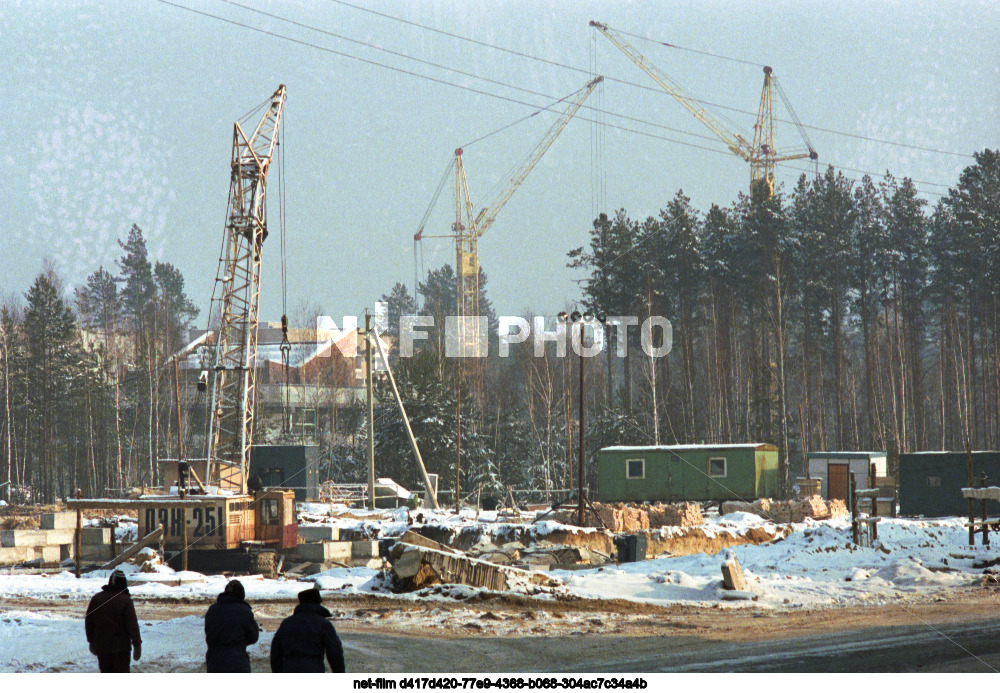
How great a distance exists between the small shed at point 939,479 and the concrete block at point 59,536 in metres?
33.9

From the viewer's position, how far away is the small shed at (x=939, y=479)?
3875cm

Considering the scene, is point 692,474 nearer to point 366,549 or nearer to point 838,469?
point 838,469

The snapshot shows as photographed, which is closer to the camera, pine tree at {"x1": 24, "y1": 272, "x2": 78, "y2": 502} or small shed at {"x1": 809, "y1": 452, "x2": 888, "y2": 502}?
small shed at {"x1": 809, "y1": 452, "x2": 888, "y2": 502}

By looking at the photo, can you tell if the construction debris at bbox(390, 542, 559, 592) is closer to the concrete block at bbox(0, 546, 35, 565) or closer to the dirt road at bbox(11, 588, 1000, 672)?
the dirt road at bbox(11, 588, 1000, 672)

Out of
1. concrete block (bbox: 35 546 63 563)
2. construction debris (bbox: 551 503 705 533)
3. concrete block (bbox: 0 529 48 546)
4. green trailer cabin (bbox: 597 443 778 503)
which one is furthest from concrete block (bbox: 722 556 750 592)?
concrete block (bbox: 0 529 48 546)

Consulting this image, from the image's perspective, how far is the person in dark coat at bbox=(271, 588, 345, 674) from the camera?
8898 mm

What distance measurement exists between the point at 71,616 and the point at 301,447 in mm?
31598

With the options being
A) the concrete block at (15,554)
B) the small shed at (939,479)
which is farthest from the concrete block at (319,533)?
the small shed at (939,479)

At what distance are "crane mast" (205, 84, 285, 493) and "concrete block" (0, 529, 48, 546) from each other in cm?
864

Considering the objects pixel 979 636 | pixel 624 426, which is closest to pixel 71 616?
pixel 979 636

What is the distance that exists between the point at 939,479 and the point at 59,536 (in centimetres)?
3583

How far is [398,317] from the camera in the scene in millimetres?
92000

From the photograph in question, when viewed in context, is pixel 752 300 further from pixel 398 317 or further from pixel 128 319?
pixel 128 319
